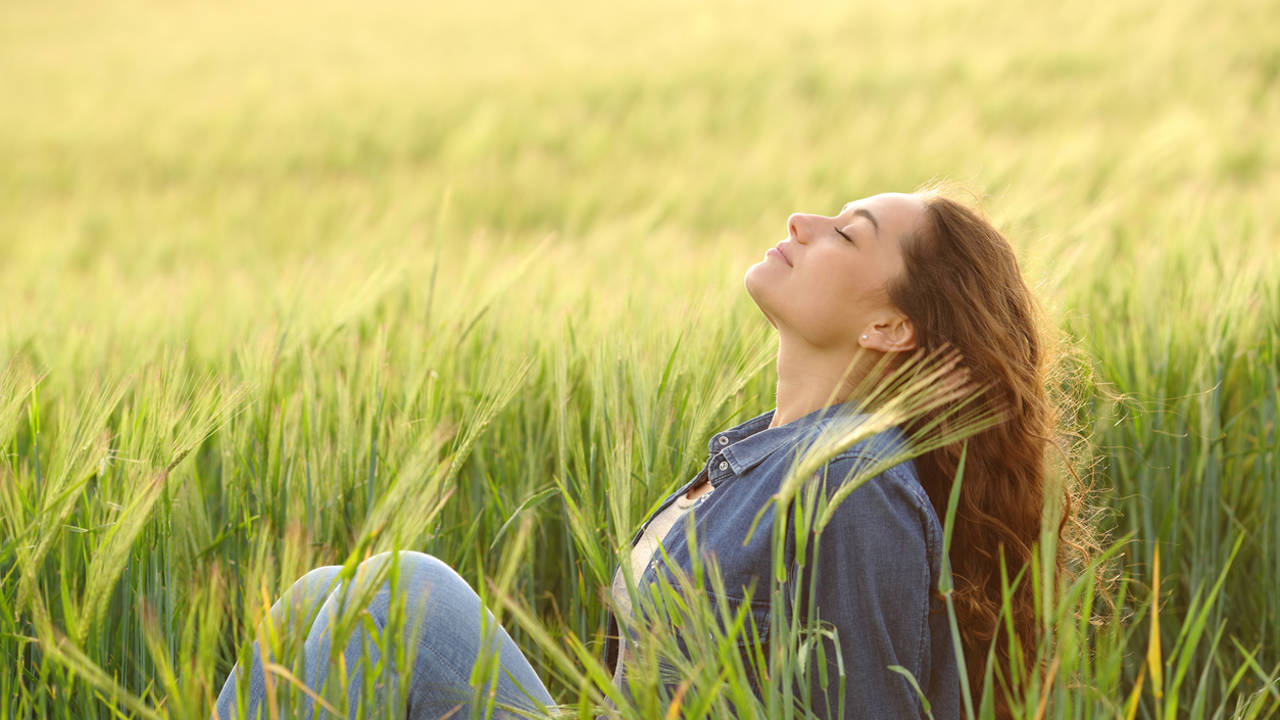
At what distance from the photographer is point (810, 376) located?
1.11 meters

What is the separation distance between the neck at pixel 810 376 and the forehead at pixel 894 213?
5.5 inches

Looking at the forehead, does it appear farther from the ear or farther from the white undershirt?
the white undershirt

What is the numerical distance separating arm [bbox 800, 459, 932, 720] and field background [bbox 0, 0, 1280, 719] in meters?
0.17

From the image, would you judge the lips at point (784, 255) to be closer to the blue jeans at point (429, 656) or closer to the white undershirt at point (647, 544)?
the white undershirt at point (647, 544)

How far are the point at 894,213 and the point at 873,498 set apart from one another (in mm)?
358

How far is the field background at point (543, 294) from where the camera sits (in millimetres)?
999

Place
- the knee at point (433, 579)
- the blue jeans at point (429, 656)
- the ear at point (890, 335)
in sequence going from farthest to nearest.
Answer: the ear at point (890, 335) < the knee at point (433, 579) < the blue jeans at point (429, 656)

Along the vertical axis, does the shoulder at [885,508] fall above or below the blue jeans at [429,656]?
above

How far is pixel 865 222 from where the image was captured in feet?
3.64

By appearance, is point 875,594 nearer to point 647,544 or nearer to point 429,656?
point 647,544

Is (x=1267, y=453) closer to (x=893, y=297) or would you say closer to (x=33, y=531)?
(x=893, y=297)

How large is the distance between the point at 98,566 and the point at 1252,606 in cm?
142

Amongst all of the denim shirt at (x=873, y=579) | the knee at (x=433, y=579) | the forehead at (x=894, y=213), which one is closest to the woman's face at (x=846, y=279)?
the forehead at (x=894, y=213)

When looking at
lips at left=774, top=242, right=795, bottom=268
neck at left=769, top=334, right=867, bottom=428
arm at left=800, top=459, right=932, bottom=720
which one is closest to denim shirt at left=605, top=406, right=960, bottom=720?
arm at left=800, top=459, right=932, bottom=720
